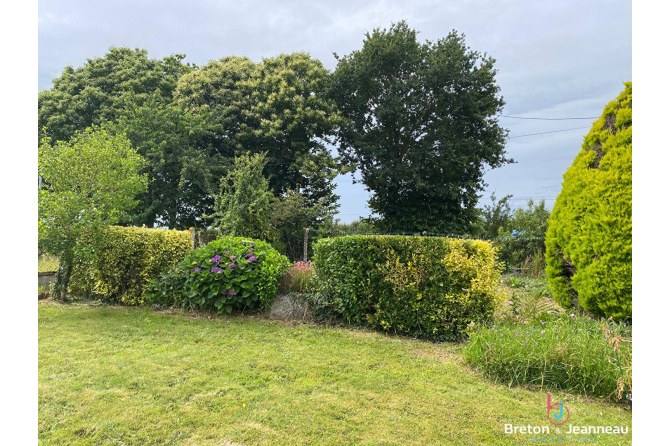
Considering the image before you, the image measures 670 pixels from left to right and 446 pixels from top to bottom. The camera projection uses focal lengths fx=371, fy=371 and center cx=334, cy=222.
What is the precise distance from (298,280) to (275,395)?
3.36m

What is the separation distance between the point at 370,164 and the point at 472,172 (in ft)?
15.6

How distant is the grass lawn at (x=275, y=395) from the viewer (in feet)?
8.08

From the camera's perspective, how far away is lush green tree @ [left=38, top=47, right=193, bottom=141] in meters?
17.8

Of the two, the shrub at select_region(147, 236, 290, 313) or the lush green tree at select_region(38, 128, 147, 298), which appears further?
the lush green tree at select_region(38, 128, 147, 298)

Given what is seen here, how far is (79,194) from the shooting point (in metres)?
6.86

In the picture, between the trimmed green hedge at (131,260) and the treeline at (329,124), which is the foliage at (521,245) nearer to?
the treeline at (329,124)

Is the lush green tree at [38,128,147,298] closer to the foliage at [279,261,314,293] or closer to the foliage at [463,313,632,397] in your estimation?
the foliage at [279,261,314,293]

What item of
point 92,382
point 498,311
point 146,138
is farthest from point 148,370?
point 146,138

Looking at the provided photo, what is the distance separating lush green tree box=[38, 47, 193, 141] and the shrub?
13.7m

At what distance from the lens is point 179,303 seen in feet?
21.8

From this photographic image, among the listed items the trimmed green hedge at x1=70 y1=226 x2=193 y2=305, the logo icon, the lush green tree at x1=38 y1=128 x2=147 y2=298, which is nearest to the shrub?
the trimmed green hedge at x1=70 y1=226 x2=193 y2=305

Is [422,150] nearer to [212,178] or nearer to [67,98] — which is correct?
[212,178]

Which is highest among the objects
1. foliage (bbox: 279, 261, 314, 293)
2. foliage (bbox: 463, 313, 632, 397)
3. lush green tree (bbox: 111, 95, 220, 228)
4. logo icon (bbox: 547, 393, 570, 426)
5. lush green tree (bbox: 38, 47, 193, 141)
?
lush green tree (bbox: 38, 47, 193, 141)

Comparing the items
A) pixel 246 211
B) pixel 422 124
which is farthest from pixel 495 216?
pixel 246 211
